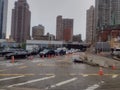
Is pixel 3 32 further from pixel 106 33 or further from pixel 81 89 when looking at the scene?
pixel 81 89

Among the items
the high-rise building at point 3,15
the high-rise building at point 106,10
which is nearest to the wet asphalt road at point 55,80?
the high-rise building at point 106,10

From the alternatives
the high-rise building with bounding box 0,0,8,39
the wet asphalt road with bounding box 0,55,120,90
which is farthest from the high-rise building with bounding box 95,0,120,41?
the wet asphalt road with bounding box 0,55,120,90

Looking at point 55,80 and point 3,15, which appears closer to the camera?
point 55,80

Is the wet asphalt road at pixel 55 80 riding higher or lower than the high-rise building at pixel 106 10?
lower

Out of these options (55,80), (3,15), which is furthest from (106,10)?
(55,80)

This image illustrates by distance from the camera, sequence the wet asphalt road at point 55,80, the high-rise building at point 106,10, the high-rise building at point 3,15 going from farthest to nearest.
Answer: the high-rise building at point 3,15, the high-rise building at point 106,10, the wet asphalt road at point 55,80

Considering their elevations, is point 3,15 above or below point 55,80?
above

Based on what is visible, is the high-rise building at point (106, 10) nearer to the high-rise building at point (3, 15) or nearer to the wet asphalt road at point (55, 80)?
the high-rise building at point (3, 15)

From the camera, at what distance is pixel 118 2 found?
16750 cm

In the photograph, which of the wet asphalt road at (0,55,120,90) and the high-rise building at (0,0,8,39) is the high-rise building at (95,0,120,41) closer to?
the high-rise building at (0,0,8,39)

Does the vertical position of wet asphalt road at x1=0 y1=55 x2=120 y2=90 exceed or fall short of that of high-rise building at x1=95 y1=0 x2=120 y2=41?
it falls short

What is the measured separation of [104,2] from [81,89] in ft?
533

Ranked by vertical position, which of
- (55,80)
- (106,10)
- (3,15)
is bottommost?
(55,80)

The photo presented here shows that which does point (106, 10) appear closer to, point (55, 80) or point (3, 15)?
point (3, 15)
